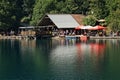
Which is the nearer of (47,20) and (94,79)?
(94,79)

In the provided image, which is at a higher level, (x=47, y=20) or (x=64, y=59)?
(x=47, y=20)

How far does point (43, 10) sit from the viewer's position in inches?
3730

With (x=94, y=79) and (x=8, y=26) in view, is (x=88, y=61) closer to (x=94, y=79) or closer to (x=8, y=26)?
(x=94, y=79)

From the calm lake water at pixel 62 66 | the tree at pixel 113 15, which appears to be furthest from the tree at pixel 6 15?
the calm lake water at pixel 62 66

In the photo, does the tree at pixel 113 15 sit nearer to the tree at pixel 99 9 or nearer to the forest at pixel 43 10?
the forest at pixel 43 10

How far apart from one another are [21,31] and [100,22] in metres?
16.9

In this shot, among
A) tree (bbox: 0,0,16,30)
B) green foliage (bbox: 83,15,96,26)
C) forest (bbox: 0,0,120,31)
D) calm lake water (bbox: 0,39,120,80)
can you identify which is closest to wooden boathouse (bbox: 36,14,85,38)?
forest (bbox: 0,0,120,31)

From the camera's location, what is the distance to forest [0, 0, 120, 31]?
288ft

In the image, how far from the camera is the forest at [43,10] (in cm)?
8775

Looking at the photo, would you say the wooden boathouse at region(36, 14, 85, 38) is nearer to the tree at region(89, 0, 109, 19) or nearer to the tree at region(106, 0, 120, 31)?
the tree at region(89, 0, 109, 19)

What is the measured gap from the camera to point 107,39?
7812 centimetres

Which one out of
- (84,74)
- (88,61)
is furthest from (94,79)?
(88,61)

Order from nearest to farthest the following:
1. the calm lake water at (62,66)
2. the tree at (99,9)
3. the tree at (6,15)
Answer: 1. the calm lake water at (62,66)
2. the tree at (99,9)
3. the tree at (6,15)

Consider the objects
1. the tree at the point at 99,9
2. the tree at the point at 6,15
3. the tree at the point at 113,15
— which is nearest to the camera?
the tree at the point at 113,15
